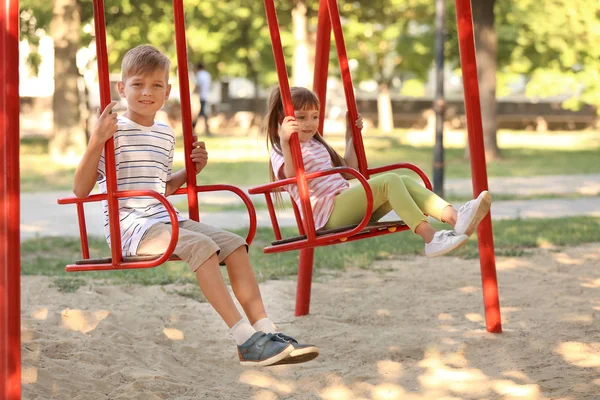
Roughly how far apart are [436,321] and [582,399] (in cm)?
185

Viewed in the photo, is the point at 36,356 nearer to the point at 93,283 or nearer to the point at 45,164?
the point at 93,283

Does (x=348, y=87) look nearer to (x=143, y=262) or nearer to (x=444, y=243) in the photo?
(x=444, y=243)

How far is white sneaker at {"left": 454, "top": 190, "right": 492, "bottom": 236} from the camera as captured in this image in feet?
14.2

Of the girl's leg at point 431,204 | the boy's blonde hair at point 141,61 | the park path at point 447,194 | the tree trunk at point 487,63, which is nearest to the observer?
the boy's blonde hair at point 141,61

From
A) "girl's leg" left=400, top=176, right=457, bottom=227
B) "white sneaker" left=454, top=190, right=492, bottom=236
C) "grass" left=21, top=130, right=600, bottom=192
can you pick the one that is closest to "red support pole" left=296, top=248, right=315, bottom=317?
"girl's leg" left=400, top=176, right=457, bottom=227

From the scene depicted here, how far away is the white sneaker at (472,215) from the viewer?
434cm

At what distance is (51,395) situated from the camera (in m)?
4.31

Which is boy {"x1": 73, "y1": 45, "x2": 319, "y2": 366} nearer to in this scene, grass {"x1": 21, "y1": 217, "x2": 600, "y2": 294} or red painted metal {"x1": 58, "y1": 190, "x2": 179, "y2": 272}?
red painted metal {"x1": 58, "y1": 190, "x2": 179, "y2": 272}

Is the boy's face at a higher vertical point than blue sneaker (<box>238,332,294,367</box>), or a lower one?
higher

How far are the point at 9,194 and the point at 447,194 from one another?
9178mm

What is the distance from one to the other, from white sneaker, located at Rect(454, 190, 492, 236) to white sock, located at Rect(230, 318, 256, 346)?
1.11m

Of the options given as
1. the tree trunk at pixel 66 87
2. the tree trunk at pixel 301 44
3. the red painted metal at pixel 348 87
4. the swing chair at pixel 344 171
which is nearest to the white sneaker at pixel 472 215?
the swing chair at pixel 344 171

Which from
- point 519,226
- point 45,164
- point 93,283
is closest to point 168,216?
point 93,283

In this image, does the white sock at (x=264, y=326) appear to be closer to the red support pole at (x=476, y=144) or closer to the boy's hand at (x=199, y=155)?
the boy's hand at (x=199, y=155)
